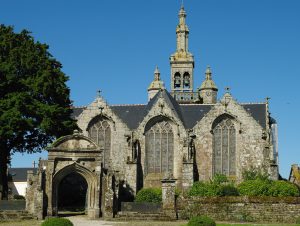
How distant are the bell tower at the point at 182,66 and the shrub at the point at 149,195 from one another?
2353cm

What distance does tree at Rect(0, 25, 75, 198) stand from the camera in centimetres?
3812

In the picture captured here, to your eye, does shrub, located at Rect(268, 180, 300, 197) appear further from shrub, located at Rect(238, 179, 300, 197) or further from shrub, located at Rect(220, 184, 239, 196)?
shrub, located at Rect(220, 184, 239, 196)

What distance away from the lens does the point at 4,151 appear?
4000 cm

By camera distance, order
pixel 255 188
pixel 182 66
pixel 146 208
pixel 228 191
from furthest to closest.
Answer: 1. pixel 182 66
2. pixel 255 188
3. pixel 228 191
4. pixel 146 208

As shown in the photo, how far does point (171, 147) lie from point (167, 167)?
1819 mm

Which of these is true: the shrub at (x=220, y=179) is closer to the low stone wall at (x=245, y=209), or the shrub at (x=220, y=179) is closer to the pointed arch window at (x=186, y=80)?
the low stone wall at (x=245, y=209)

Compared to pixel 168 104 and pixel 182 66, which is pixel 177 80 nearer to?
pixel 182 66

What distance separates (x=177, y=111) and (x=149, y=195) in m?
10.8

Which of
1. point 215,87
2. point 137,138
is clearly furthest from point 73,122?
point 215,87

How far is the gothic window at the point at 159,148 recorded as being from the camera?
50000 millimetres

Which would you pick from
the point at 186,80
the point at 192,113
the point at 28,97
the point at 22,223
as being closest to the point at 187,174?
the point at 192,113

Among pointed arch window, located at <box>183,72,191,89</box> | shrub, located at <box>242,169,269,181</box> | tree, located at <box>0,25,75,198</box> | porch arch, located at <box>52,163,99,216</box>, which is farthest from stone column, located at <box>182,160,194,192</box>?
pointed arch window, located at <box>183,72,191,89</box>

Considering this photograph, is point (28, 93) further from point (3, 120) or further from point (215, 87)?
point (215, 87)

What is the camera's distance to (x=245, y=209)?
34.8 m
